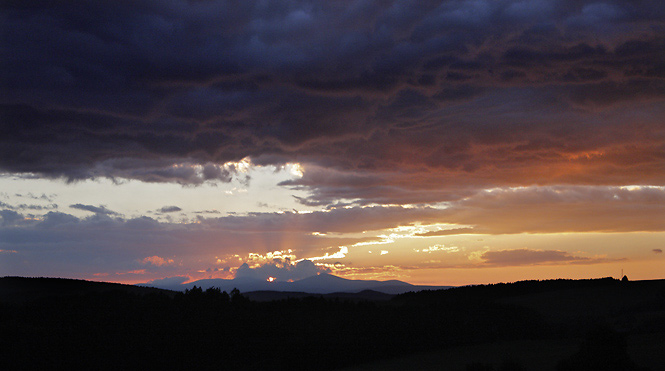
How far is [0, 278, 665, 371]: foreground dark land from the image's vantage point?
63.0 meters

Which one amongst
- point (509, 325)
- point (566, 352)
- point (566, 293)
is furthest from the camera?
point (566, 293)

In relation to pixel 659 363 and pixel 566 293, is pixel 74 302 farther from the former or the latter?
pixel 566 293

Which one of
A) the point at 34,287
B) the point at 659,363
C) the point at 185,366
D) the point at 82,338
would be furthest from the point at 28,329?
the point at 659,363

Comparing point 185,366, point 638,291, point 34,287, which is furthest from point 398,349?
point 34,287

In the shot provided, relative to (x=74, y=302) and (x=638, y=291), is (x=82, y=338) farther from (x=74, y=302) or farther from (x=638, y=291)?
(x=638, y=291)

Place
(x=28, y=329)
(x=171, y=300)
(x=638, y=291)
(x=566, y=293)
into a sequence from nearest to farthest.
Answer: (x=28, y=329)
(x=171, y=300)
(x=638, y=291)
(x=566, y=293)

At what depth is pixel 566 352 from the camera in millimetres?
59281

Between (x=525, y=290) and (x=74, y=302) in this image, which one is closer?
(x=74, y=302)

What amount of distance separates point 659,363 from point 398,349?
99.9 ft

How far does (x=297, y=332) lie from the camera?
75875 millimetres

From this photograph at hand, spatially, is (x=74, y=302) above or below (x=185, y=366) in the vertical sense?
above

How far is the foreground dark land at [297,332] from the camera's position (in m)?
63.0

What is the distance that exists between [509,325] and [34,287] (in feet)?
319

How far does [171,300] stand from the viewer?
87938 mm
